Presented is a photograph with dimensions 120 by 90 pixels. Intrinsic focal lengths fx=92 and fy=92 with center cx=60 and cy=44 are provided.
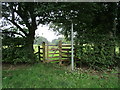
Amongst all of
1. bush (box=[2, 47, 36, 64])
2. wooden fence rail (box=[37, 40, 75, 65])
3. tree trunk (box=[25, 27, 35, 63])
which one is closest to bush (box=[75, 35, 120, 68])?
wooden fence rail (box=[37, 40, 75, 65])

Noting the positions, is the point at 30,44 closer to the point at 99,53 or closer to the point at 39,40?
the point at 39,40

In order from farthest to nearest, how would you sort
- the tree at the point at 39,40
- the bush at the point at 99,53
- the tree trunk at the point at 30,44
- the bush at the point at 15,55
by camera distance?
the tree at the point at 39,40, the tree trunk at the point at 30,44, the bush at the point at 15,55, the bush at the point at 99,53

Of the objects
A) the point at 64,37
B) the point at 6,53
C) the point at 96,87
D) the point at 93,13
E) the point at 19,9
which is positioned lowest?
the point at 96,87

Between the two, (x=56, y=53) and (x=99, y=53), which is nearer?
(x=99, y=53)

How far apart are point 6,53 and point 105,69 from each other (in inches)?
210

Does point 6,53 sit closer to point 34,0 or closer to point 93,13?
point 34,0

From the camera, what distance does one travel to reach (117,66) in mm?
4902

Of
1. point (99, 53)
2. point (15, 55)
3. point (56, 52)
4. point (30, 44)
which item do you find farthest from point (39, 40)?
point (99, 53)

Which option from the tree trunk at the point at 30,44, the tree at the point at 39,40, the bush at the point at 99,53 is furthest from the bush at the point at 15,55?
the bush at the point at 99,53

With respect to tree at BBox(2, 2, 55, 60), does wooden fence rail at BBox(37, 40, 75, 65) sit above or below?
below

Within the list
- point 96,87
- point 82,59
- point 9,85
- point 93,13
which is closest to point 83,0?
point 93,13

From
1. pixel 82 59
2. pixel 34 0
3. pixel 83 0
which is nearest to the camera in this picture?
pixel 83 0

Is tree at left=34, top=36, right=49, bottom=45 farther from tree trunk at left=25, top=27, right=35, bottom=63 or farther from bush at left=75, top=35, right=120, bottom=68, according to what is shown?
bush at left=75, top=35, right=120, bottom=68

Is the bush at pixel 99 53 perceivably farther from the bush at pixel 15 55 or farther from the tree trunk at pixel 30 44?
the bush at pixel 15 55
